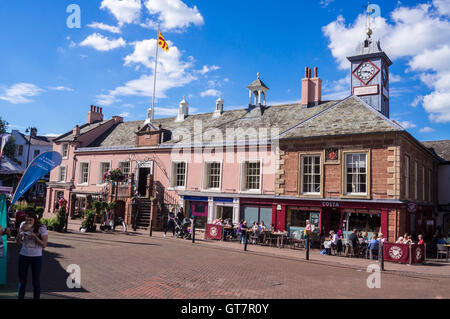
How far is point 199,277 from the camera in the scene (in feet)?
33.1

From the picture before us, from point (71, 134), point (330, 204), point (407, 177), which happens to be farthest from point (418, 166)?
point (71, 134)

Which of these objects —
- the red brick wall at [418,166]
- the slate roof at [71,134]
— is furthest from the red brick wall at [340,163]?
the slate roof at [71,134]

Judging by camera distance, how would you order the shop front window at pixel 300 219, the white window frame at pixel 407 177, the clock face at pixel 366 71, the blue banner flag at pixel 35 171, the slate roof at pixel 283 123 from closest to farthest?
the blue banner flag at pixel 35 171
the white window frame at pixel 407 177
the slate roof at pixel 283 123
the shop front window at pixel 300 219
the clock face at pixel 366 71

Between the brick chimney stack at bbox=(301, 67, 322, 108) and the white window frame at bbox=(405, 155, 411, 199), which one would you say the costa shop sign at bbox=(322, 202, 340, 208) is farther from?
the brick chimney stack at bbox=(301, 67, 322, 108)

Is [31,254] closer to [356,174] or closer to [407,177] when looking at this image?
[356,174]

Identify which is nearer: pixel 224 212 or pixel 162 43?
pixel 224 212

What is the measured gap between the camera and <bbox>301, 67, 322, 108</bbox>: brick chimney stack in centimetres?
2445

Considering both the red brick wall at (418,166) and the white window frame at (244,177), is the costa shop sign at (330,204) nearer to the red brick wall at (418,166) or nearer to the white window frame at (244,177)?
the red brick wall at (418,166)

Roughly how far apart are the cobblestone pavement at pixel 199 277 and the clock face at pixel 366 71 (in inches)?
528

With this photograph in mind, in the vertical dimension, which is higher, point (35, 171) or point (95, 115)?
point (95, 115)

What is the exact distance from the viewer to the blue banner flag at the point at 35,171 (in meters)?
10.6

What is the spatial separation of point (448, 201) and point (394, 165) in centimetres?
1321

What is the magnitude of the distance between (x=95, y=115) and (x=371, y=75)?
2788 cm
